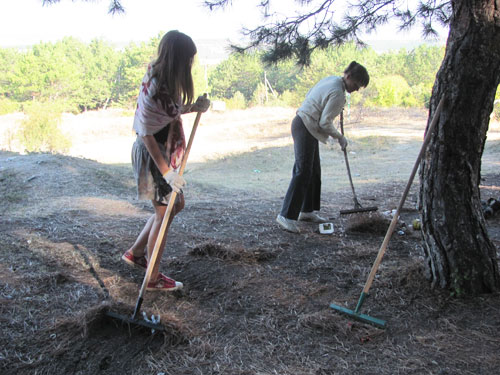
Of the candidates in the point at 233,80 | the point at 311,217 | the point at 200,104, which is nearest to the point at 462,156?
the point at 200,104

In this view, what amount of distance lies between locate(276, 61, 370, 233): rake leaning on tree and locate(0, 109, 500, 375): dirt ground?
289mm

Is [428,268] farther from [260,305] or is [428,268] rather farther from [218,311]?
[218,311]

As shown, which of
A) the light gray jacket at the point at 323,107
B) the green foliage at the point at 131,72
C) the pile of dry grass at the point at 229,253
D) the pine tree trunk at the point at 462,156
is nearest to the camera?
the pine tree trunk at the point at 462,156

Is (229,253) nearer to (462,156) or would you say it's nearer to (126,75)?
(462,156)

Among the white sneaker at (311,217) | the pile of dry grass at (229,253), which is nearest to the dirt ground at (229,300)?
the pile of dry grass at (229,253)

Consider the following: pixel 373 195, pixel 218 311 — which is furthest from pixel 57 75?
pixel 218 311

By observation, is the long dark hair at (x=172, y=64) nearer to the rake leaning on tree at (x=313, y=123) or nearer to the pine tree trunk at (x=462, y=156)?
the pine tree trunk at (x=462, y=156)

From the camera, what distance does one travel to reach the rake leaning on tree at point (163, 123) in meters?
2.44

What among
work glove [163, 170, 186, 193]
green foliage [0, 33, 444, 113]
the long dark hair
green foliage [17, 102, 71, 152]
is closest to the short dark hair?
the long dark hair

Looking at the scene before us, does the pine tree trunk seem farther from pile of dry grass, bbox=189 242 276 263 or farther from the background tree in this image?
pile of dry grass, bbox=189 242 276 263

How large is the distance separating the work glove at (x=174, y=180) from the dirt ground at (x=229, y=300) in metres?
0.71

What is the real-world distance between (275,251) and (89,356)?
5.96ft

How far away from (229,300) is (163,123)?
1.16m

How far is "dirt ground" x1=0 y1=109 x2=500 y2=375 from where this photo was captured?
2096mm
